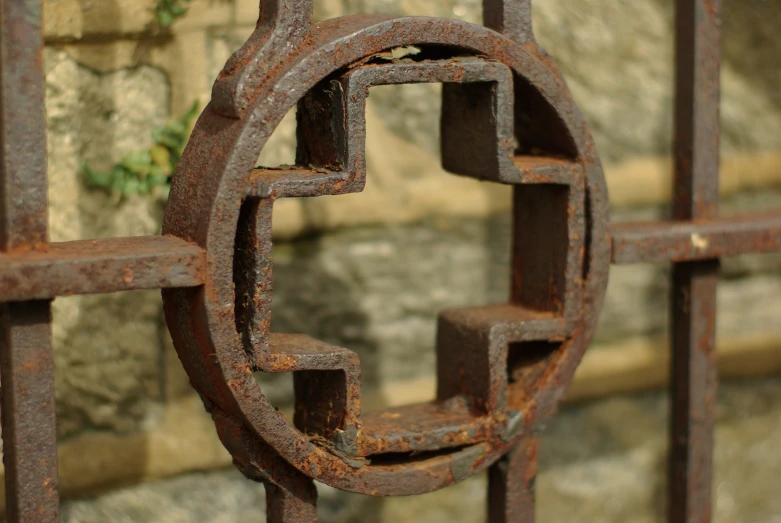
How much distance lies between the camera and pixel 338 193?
0.73m

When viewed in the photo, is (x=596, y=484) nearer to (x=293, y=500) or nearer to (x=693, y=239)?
(x=693, y=239)

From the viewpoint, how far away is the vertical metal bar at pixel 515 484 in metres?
0.88

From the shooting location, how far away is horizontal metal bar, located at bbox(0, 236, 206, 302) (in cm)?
66

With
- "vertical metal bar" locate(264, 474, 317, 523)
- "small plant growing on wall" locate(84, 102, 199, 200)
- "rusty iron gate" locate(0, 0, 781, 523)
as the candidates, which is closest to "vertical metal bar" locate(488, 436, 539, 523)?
"rusty iron gate" locate(0, 0, 781, 523)

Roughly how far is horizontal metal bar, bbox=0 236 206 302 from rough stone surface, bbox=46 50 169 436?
0.98ft

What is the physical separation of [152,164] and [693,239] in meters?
0.54

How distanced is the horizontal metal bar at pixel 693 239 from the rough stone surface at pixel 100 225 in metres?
0.48

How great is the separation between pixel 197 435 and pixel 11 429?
43 centimetres

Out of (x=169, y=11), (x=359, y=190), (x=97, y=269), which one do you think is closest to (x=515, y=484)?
(x=359, y=190)

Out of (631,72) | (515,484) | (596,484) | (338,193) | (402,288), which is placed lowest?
(596,484)

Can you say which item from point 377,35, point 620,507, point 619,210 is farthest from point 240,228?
point 620,507

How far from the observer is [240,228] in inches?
28.8

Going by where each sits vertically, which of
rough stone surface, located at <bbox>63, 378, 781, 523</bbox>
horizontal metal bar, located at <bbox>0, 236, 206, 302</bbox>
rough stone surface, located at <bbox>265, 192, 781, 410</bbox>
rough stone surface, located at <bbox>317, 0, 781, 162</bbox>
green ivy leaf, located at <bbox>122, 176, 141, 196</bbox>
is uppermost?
rough stone surface, located at <bbox>317, 0, 781, 162</bbox>

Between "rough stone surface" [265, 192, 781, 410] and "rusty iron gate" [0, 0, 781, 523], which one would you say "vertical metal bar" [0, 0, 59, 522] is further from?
"rough stone surface" [265, 192, 781, 410]
